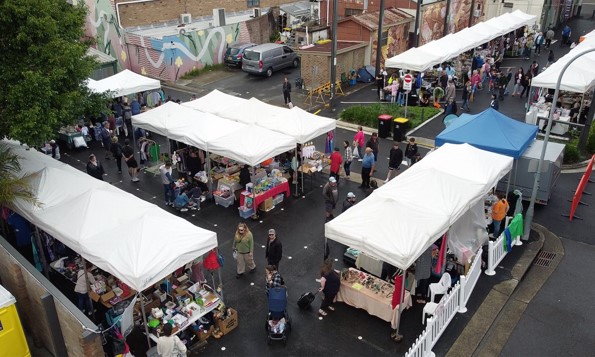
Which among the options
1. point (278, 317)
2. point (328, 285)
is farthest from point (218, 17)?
point (278, 317)

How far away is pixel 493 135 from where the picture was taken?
15.4 m

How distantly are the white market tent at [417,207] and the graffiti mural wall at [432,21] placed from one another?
21.4 meters

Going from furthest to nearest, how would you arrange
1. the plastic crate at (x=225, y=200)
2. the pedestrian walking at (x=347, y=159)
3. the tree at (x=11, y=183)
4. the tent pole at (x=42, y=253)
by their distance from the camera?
the pedestrian walking at (x=347, y=159), the plastic crate at (x=225, y=200), the tent pole at (x=42, y=253), the tree at (x=11, y=183)

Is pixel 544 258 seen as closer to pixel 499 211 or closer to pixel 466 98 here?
pixel 499 211

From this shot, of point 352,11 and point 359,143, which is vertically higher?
point 352,11

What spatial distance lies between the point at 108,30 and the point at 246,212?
22070 mm

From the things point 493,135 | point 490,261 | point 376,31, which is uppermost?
point 376,31

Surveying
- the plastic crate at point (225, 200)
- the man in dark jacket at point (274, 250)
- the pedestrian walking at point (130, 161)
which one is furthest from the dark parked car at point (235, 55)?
the man in dark jacket at point (274, 250)

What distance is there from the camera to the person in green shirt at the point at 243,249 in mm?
12062

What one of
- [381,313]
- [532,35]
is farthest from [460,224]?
[532,35]

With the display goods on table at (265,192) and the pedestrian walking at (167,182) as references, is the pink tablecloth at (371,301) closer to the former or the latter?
the display goods on table at (265,192)

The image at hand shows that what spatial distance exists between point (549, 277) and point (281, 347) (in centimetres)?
698

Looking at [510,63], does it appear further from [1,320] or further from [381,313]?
[1,320]

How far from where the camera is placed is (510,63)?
3238 cm
